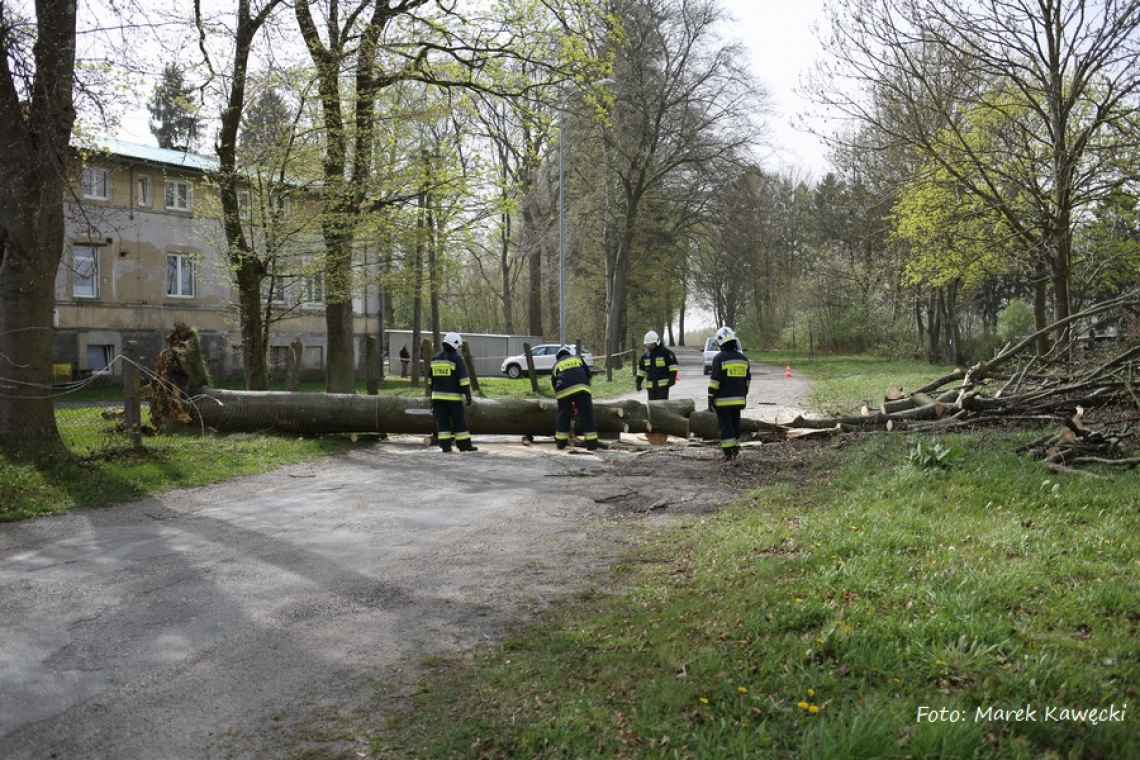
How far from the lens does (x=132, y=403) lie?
10.6 m

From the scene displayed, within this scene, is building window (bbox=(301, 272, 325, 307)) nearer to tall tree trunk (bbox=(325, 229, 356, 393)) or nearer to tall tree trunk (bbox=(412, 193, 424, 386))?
tall tree trunk (bbox=(325, 229, 356, 393))

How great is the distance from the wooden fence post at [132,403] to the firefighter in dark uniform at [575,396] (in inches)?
219

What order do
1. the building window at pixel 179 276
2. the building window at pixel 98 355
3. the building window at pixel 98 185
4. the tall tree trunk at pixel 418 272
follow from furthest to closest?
the building window at pixel 179 276
the building window at pixel 98 355
the building window at pixel 98 185
the tall tree trunk at pixel 418 272

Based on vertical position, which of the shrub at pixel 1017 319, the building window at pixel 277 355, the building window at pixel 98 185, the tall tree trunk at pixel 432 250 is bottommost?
the building window at pixel 277 355

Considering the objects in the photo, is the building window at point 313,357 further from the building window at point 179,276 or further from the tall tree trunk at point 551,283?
the tall tree trunk at point 551,283

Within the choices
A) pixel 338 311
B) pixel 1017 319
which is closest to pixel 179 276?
pixel 338 311

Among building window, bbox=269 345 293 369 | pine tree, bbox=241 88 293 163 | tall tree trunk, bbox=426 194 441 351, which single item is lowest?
building window, bbox=269 345 293 369

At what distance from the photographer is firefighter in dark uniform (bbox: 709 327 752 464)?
35.7 feet

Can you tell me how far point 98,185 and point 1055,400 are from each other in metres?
29.0

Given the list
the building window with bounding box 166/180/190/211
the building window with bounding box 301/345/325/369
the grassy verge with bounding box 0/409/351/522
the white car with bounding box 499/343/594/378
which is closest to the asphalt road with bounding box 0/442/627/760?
the grassy verge with bounding box 0/409/351/522

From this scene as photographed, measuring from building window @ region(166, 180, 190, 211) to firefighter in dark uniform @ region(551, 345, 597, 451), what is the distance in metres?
23.0

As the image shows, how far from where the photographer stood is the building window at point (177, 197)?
30453mm

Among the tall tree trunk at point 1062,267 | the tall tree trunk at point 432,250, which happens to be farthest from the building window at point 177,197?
the tall tree trunk at point 1062,267

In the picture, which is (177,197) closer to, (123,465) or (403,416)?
(403,416)
